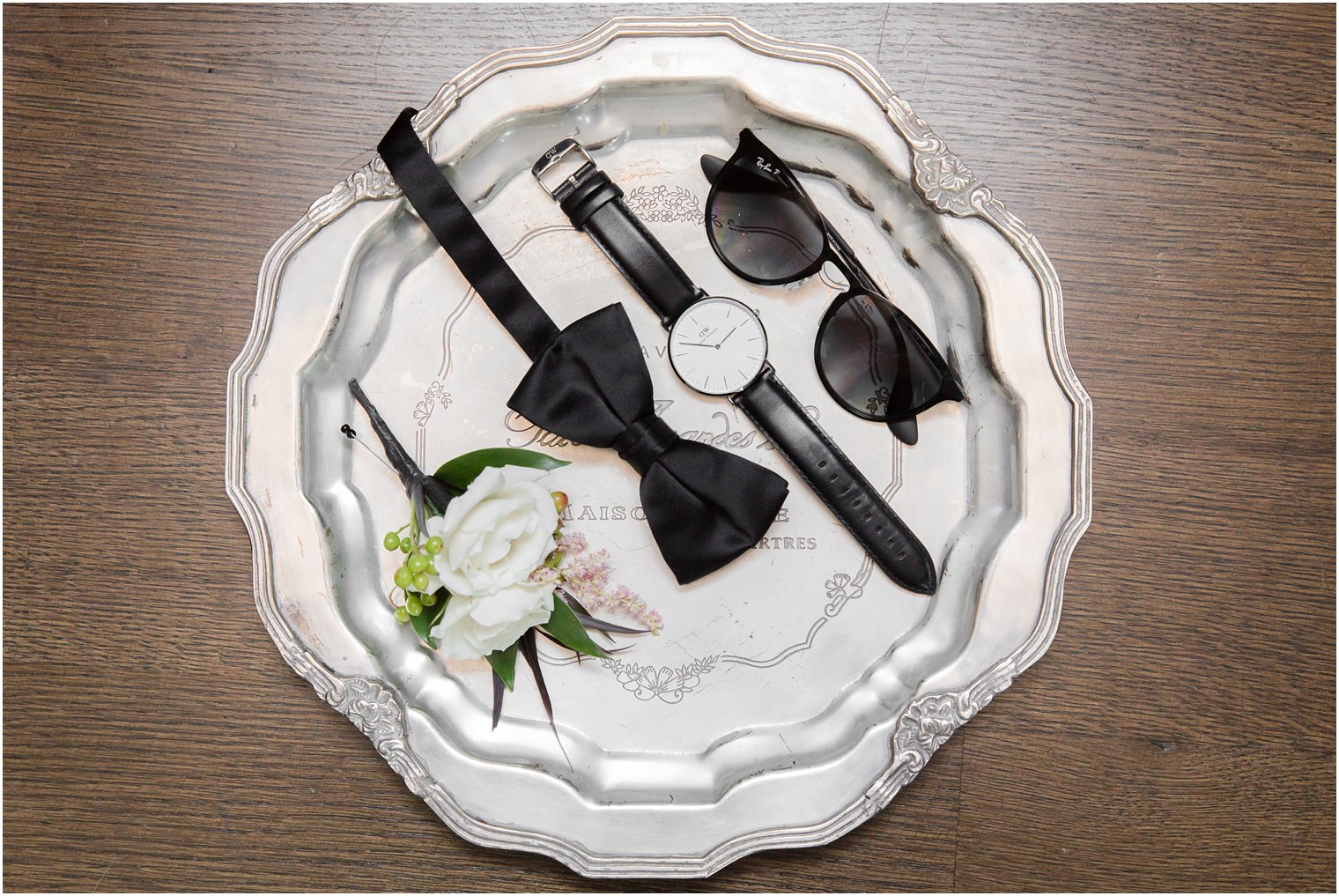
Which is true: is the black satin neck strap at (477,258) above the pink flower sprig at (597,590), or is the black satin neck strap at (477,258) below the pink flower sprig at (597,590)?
above

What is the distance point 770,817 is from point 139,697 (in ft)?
2.50

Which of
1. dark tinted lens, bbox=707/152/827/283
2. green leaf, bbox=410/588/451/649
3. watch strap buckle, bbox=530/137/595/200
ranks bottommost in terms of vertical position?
green leaf, bbox=410/588/451/649

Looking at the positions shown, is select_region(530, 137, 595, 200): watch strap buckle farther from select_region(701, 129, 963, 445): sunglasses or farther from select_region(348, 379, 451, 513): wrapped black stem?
select_region(348, 379, 451, 513): wrapped black stem

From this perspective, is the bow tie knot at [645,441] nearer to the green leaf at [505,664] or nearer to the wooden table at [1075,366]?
the green leaf at [505,664]

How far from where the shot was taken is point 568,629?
0.75 m

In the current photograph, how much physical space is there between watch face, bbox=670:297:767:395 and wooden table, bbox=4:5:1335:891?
0.34m

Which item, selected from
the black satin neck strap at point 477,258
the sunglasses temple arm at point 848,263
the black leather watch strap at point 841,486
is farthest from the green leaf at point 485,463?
the sunglasses temple arm at point 848,263

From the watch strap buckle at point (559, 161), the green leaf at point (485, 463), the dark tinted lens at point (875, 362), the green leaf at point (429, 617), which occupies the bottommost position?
the green leaf at point (429, 617)

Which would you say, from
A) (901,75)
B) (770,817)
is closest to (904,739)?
(770,817)

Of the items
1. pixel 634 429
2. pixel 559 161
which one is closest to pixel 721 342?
pixel 634 429

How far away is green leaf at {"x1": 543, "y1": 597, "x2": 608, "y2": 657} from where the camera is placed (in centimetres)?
75

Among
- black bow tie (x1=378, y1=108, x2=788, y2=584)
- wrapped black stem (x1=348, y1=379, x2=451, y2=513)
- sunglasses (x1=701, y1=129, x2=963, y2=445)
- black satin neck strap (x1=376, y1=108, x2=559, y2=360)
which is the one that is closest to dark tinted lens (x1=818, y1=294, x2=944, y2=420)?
sunglasses (x1=701, y1=129, x2=963, y2=445)

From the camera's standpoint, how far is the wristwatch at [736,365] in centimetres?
76

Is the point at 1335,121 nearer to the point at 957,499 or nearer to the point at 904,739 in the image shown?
the point at 957,499
